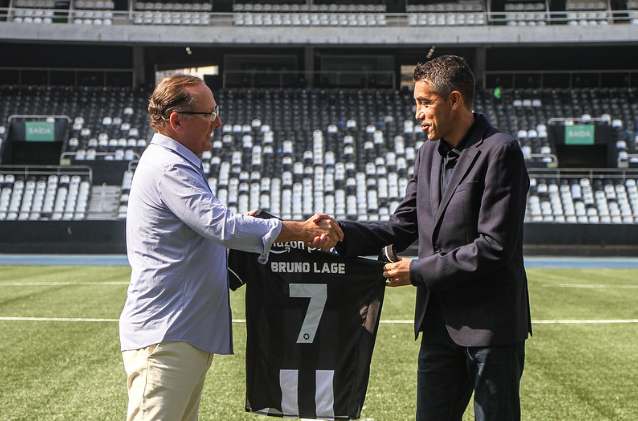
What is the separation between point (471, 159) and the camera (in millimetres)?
2936

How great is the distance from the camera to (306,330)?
3641 mm

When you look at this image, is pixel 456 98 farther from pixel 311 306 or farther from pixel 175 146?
pixel 311 306

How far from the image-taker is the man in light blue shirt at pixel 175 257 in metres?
2.82

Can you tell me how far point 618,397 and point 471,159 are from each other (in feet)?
11.3

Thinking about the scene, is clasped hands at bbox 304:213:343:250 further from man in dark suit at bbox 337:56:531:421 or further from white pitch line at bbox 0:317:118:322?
white pitch line at bbox 0:317:118:322

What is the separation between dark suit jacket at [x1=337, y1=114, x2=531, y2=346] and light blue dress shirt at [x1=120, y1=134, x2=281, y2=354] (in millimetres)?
692

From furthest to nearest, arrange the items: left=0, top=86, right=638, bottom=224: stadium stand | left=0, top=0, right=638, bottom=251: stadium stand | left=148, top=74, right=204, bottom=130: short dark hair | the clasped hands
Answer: left=0, top=0, right=638, bottom=251: stadium stand → left=0, top=86, right=638, bottom=224: stadium stand → the clasped hands → left=148, top=74, right=204, bottom=130: short dark hair

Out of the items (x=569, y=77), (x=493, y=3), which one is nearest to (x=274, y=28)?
(x=493, y=3)

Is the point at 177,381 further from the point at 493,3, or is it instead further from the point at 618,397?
the point at 493,3

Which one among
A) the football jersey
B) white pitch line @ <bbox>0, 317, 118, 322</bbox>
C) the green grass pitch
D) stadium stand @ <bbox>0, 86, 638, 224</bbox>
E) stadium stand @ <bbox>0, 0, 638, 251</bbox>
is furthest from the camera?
stadium stand @ <bbox>0, 0, 638, 251</bbox>

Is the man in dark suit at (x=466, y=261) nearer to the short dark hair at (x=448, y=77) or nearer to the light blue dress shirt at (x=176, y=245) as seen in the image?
the short dark hair at (x=448, y=77)

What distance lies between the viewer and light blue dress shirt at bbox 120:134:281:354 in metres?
2.81

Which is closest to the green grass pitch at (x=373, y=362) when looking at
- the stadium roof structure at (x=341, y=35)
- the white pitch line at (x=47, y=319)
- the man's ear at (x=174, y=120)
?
the white pitch line at (x=47, y=319)

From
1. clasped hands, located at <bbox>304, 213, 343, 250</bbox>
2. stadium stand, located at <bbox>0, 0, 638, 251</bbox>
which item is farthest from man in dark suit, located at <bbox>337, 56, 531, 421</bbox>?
stadium stand, located at <bbox>0, 0, 638, 251</bbox>
